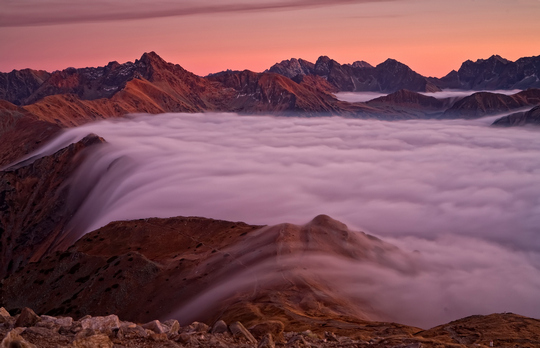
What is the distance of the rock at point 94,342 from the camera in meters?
28.3

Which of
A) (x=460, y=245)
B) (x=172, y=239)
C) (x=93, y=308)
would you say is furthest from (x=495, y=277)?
(x=93, y=308)

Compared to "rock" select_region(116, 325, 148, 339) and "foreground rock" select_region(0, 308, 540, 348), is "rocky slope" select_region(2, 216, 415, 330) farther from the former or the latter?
"rock" select_region(116, 325, 148, 339)

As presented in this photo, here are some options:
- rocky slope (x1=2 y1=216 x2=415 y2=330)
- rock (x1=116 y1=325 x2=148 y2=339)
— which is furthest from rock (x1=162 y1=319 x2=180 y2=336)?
rocky slope (x1=2 y1=216 x2=415 y2=330)

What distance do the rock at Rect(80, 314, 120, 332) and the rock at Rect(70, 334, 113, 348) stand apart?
8.28 feet

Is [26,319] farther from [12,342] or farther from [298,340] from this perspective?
[298,340]

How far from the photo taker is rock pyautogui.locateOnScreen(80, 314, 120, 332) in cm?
3300

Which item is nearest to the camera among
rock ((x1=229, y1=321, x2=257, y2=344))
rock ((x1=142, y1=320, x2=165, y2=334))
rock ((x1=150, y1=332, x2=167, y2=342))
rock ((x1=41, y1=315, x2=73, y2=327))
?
rock ((x1=150, y1=332, x2=167, y2=342))

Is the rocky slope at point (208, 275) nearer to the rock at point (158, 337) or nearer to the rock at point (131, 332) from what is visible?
the rock at point (158, 337)

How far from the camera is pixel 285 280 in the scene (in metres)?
91.7

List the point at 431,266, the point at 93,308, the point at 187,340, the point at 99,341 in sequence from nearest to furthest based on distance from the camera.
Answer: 1. the point at 99,341
2. the point at 187,340
3. the point at 93,308
4. the point at 431,266

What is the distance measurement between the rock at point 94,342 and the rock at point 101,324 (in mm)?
2525

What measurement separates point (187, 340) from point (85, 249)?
107 metres

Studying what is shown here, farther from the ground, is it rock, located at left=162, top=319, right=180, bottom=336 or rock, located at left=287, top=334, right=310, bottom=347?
rock, located at left=162, top=319, right=180, bottom=336

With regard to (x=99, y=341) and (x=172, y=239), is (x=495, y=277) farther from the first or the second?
(x=99, y=341)
